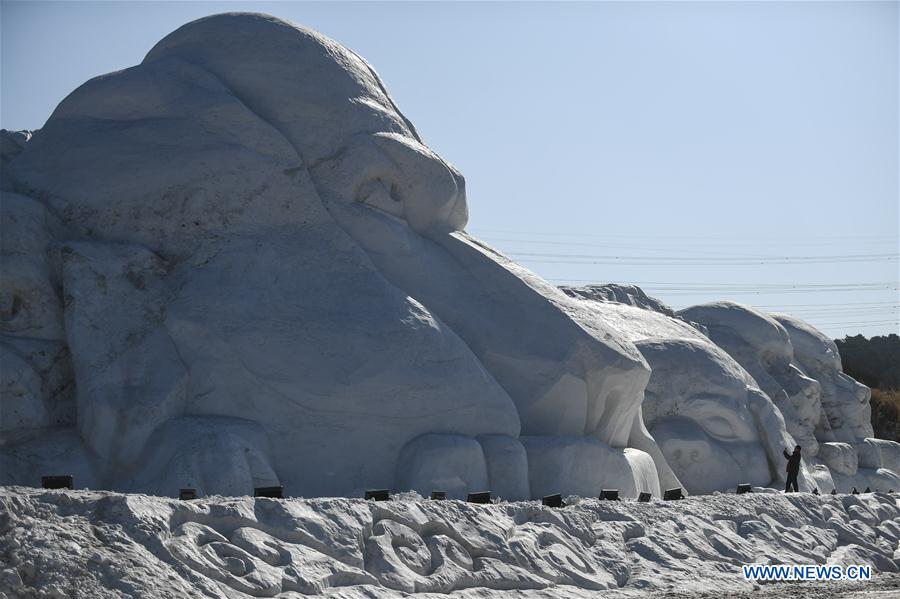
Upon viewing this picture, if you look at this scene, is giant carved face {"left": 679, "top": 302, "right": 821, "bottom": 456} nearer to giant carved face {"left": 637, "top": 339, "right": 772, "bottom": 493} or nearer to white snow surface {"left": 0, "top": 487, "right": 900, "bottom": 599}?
giant carved face {"left": 637, "top": 339, "right": 772, "bottom": 493}

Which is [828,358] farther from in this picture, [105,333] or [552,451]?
[105,333]

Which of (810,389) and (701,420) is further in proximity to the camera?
(810,389)

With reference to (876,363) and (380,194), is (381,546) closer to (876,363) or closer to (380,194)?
(380,194)

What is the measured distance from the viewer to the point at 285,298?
57.2ft

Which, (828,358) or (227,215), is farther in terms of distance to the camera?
(828,358)

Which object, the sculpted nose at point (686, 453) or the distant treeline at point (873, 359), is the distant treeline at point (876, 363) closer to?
the distant treeline at point (873, 359)

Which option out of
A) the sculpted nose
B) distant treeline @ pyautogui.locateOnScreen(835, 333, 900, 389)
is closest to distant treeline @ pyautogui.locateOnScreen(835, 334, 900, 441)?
distant treeline @ pyautogui.locateOnScreen(835, 333, 900, 389)

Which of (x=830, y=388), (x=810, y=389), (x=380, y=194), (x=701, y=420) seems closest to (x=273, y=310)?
(x=380, y=194)

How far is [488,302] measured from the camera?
777 inches

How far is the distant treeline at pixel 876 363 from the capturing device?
2125 inches

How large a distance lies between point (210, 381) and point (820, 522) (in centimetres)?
919

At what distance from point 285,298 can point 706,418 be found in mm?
10433

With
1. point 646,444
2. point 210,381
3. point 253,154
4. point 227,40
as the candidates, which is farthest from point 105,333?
point 646,444

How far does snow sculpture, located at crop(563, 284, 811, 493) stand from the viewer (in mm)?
24047
